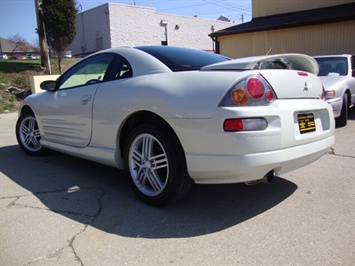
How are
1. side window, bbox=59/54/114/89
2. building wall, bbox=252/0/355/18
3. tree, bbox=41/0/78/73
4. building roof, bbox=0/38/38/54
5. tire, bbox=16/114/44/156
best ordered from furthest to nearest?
building roof, bbox=0/38/38/54 → tree, bbox=41/0/78/73 → building wall, bbox=252/0/355/18 → tire, bbox=16/114/44/156 → side window, bbox=59/54/114/89

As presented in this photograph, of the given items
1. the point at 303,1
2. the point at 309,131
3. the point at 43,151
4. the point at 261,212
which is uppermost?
the point at 303,1

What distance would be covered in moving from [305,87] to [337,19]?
1119cm

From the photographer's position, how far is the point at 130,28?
107 feet

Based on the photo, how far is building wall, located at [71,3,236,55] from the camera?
31.8m

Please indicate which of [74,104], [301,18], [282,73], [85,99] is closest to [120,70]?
[85,99]

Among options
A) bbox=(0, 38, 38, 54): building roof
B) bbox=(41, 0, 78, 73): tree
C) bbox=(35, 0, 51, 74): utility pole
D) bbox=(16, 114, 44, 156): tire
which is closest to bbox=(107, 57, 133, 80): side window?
bbox=(16, 114, 44, 156): tire

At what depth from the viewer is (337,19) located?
1261 cm

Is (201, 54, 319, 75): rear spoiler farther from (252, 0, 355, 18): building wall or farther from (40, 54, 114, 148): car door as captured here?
(252, 0, 355, 18): building wall

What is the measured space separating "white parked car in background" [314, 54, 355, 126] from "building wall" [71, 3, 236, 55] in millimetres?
26321

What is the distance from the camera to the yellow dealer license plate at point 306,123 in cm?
298

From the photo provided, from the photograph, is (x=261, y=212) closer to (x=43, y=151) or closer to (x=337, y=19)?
(x=43, y=151)

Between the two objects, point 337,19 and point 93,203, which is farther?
point 337,19

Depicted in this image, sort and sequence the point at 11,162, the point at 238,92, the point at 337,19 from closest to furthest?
the point at 238,92 → the point at 11,162 → the point at 337,19

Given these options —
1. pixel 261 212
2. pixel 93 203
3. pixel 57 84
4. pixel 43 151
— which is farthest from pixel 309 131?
pixel 43 151
